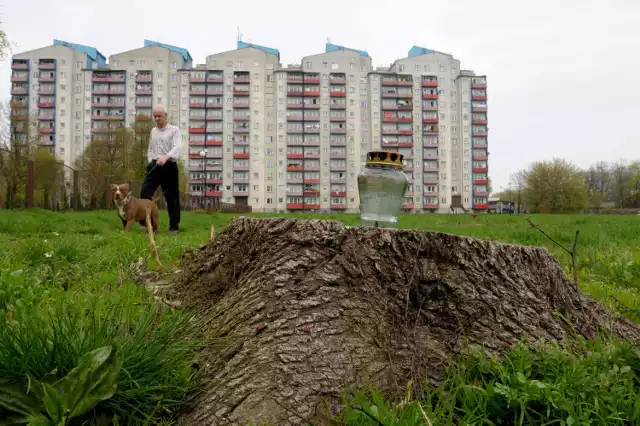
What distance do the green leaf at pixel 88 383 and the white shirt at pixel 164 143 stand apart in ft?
22.9

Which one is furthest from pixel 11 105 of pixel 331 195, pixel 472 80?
pixel 472 80

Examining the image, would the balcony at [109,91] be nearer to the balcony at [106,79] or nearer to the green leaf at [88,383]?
the balcony at [106,79]

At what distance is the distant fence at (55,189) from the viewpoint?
47.5ft

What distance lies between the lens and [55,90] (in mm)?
78562

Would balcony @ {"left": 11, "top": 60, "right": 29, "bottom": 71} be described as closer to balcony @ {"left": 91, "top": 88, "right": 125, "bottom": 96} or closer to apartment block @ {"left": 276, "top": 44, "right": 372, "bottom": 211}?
balcony @ {"left": 91, "top": 88, "right": 125, "bottom": 96}

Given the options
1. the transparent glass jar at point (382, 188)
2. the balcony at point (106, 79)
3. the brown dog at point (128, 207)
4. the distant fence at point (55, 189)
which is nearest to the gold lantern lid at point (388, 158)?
the transparent glass jar at point (382, 188)

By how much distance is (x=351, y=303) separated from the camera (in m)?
1.84

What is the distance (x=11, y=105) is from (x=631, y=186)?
100 metres

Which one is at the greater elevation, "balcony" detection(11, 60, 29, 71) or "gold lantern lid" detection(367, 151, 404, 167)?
"balcony" detection(11, 60, 29, 71)

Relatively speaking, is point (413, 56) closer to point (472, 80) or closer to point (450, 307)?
point (472, 80)

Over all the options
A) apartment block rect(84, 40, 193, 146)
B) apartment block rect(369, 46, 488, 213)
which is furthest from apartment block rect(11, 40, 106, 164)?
apartment block rect(369, 46, 488, 213)

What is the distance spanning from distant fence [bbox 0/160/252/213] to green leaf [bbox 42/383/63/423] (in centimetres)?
1281

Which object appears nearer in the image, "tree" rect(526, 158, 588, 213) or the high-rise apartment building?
"tree" rect(526, 158, 588, 213)

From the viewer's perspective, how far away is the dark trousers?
27.0ft
